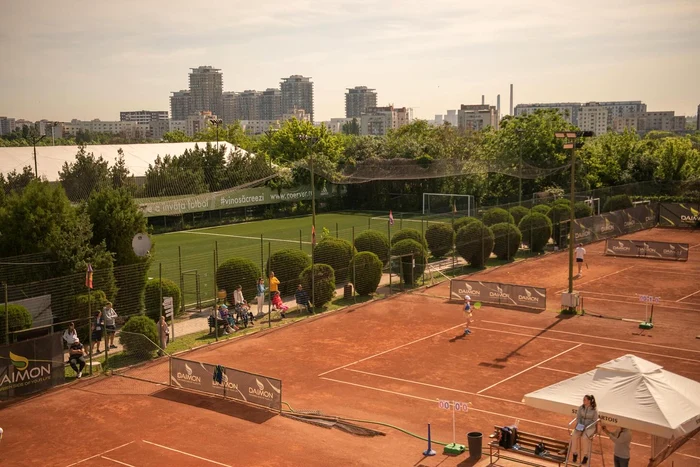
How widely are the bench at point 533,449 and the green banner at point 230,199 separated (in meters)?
41.5

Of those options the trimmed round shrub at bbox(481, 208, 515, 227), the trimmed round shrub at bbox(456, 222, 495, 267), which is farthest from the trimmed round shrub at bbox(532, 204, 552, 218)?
the trimmed round shrub at bbox(456, 222, 495, 267)

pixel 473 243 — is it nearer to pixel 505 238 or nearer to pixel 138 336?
pixel 505 238

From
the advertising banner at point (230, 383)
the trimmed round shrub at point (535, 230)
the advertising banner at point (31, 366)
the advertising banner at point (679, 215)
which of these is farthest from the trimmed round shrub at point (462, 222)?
the advertising banner at point (31, 366)

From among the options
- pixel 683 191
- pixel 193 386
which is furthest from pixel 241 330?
pixel 683 191

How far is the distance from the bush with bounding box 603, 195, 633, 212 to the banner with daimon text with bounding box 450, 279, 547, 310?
97.0 ft

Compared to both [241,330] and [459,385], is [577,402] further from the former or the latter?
[241,330]

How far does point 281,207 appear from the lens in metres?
70.1

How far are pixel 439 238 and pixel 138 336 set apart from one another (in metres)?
21.6

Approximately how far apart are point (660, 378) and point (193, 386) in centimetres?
1303

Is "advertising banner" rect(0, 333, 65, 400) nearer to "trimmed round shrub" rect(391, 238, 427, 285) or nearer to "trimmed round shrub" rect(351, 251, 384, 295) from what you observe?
"trimmed round shrub" rect(351, 251, 384, 295)

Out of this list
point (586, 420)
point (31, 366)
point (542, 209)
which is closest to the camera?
point (586, 420)

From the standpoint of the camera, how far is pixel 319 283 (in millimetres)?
33344

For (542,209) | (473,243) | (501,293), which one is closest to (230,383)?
(501,293)

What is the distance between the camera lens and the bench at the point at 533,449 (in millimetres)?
16141
